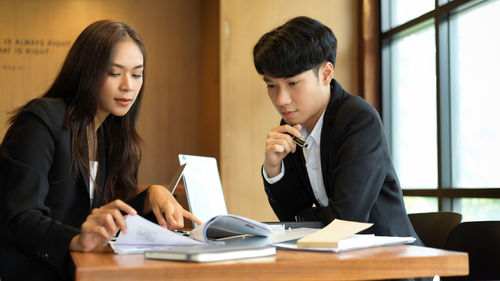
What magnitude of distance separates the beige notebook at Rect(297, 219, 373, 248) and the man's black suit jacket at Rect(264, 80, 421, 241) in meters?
0.35

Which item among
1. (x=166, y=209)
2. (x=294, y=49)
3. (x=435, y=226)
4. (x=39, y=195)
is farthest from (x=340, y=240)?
(x=435, y=226)

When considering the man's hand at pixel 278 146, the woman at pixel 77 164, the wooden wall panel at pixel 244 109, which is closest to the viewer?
the woman at pixel 77 164

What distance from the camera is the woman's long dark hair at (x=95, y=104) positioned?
175 cm

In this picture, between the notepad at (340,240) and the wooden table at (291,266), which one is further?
the notepad at (340,240)

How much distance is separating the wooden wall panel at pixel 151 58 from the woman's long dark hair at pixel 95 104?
11.4 ft

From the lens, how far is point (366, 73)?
493 cm

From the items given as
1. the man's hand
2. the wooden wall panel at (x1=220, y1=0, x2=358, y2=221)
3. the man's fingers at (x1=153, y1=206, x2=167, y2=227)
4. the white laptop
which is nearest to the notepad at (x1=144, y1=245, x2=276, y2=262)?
the man's fingers at (x1=153, y1=206, x2=167, y2=227)

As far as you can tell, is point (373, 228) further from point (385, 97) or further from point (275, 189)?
point (385, 97)

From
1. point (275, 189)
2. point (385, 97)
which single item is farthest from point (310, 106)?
point (385, 97)

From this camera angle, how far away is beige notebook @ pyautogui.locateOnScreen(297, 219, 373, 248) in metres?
1.26

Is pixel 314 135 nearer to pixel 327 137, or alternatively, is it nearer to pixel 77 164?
pixel 327 137

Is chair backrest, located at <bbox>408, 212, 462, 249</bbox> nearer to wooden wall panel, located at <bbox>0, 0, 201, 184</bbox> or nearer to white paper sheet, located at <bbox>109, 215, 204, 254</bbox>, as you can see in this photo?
white paper sheet, located at <bbox>109, 215, 204, 254</bbox>

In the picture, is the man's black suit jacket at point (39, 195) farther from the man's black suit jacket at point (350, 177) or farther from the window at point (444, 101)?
the window at point (444, 101)

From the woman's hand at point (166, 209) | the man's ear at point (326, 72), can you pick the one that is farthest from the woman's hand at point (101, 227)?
the man's ear at point (326, 72)
